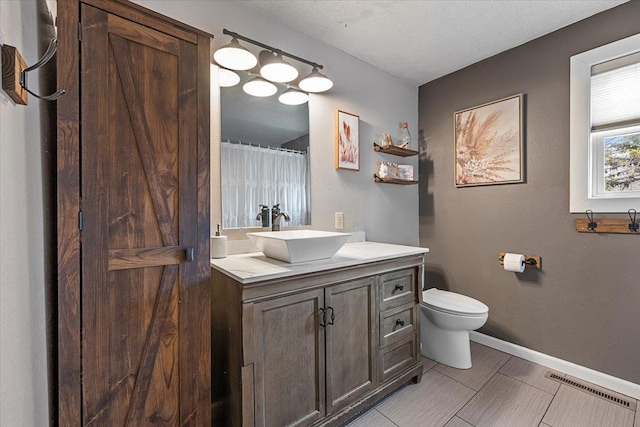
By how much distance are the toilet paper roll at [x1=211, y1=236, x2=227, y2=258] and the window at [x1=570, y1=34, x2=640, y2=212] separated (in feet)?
7.86

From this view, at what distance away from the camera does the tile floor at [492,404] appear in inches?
63.8

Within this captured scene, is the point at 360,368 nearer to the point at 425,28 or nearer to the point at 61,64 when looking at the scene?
the point at 61,64

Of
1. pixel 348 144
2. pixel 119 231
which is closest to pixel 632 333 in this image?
pixel 348 144

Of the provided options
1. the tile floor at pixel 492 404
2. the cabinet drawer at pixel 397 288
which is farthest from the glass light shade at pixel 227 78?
the tile floor at pixel 492 404

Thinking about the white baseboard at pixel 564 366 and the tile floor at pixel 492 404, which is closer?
the tile floor at pixel 492 404

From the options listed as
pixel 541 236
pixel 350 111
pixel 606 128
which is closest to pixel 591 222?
pixel 541 236

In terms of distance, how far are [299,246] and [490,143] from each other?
2063 mm

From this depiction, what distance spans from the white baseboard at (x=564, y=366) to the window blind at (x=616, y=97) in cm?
168

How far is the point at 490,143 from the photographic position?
2492 millimetres

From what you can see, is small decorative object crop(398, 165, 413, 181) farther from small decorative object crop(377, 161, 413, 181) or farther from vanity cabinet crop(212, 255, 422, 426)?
vanity cabinet crop(212, 255, 422, 426)

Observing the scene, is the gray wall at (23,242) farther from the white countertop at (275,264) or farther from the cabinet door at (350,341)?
the cabinet door at (350,341)

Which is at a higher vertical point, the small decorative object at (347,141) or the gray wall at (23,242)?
the small decorative object at (347,141)

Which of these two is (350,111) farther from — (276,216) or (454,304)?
(454,304)

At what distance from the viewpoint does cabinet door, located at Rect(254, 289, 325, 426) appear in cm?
125
